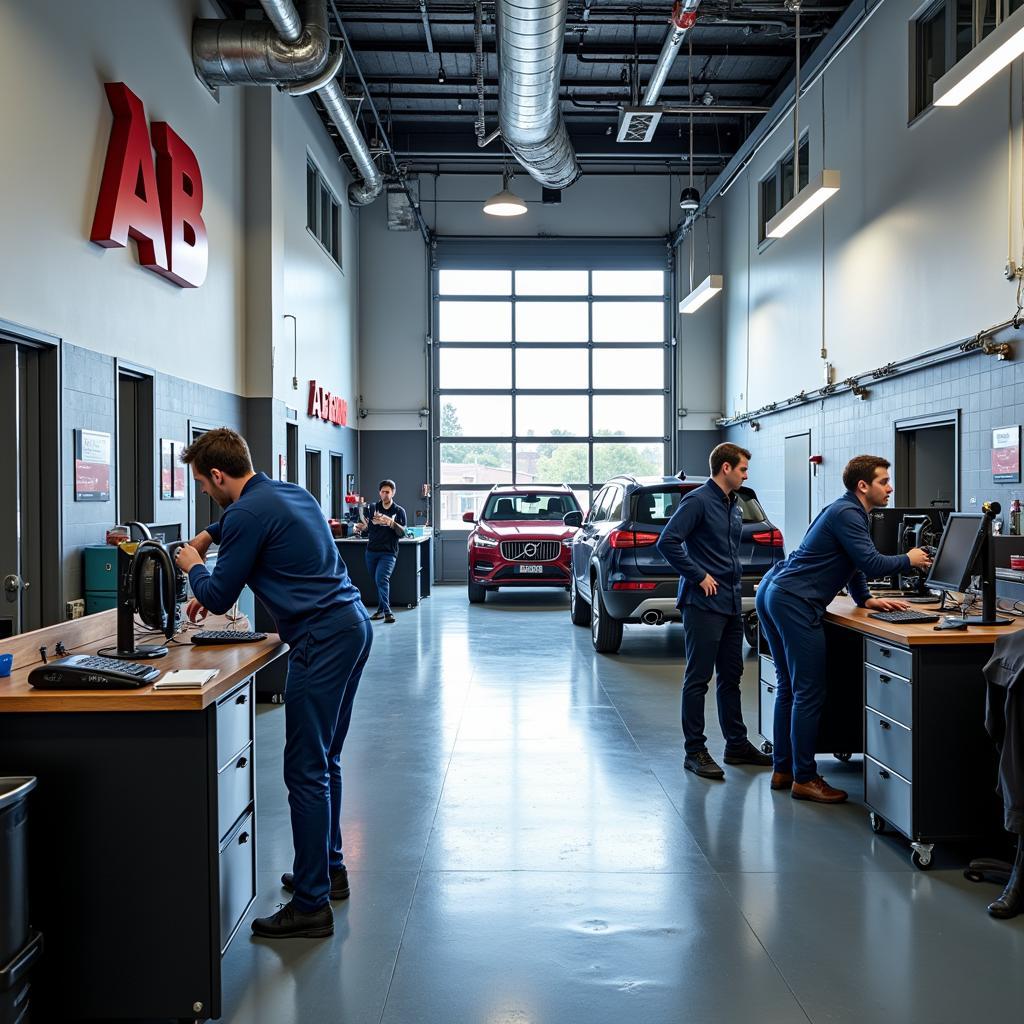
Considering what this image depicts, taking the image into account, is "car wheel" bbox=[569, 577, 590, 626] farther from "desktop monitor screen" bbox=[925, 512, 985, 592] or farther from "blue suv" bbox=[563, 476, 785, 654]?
"desktop monitor screen" bbox=[925, 512, 985, 592]

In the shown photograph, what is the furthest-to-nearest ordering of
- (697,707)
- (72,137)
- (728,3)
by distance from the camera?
(728,3), (72,137), (697,707)

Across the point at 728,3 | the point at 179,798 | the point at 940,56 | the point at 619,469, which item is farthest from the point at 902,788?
the point at 619,469

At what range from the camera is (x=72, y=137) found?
6125 mm

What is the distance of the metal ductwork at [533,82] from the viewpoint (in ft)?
26.0

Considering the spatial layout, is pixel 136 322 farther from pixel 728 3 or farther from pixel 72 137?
pixel 728 3

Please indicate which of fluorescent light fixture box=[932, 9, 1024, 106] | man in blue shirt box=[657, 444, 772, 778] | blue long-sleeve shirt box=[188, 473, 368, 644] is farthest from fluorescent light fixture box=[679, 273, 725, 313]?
blue long-sleeve shirt box=[188, 473, 368, 644]

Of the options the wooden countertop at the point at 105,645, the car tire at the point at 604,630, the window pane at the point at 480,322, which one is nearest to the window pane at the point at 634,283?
the window pane at the point at 480,322

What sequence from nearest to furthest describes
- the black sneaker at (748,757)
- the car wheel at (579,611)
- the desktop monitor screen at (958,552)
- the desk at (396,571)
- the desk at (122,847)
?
1. the desk at (122,847)
2. the desktop monitor screen at (958,552)
3. the black sneaker at (748,757)
4. the car wheel at (579,611)
5. the desk at (396,571)

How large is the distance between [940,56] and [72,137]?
761 centimetres

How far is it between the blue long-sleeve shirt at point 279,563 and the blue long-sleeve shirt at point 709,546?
2351 millimetres

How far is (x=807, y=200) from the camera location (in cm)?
870

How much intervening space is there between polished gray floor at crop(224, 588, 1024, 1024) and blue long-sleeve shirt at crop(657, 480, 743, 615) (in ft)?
3.24

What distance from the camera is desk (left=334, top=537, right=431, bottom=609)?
41.1ft

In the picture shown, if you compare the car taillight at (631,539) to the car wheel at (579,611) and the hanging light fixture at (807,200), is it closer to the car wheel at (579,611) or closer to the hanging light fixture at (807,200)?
the car wheel at (579,611)
